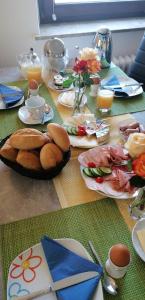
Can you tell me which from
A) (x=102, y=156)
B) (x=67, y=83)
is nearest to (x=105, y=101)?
(x=67, y=83)

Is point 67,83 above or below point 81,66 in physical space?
below

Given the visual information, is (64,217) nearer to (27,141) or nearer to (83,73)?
(27,141)

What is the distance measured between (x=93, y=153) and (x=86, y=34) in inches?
48.6

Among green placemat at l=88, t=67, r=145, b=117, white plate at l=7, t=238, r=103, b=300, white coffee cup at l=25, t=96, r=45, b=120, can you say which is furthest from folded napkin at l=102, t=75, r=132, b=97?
white plate at l=7, t=238, r=103, b=300

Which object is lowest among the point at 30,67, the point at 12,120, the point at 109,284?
the point at 109,284

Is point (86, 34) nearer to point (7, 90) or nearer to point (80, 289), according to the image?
point (7, 90)

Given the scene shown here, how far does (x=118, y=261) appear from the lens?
1.75ft

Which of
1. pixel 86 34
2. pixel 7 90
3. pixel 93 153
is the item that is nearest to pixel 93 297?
pixel 93 153

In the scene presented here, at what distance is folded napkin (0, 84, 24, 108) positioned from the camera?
3.63 feet


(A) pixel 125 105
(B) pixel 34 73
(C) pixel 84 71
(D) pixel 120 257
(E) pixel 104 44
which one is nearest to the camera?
(D) pixel 120 257

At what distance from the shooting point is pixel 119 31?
1.85 m

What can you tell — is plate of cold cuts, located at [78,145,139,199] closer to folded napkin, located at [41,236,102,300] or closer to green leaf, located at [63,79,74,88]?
folded napkin, located at [41,236,102,300]

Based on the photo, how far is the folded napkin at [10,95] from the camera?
1.11m

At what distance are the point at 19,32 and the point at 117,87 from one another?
780 millimetres
